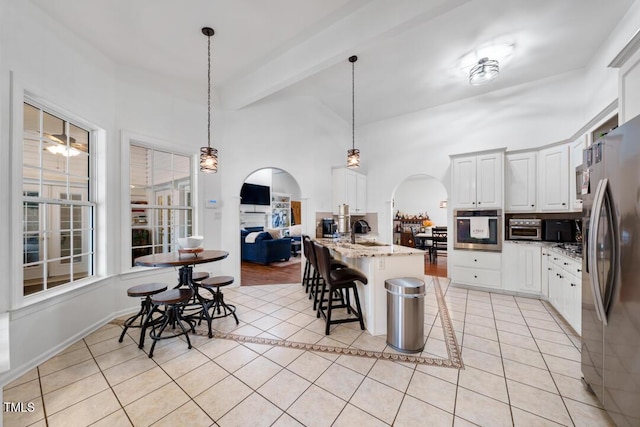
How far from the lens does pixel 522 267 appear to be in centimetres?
402


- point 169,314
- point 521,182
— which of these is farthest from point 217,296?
point 521,182

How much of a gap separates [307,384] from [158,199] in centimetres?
347

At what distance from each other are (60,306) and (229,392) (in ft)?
6.74

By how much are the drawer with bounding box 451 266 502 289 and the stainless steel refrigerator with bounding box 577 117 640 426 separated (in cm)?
265

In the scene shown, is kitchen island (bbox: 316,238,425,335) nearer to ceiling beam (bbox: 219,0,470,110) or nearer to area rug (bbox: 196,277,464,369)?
area rug (bbox: 196,277,464,369)

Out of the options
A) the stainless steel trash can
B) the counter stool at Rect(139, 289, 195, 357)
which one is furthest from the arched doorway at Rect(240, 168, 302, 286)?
the stainless steel trash can

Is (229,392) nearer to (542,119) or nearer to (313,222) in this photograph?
(313,222)

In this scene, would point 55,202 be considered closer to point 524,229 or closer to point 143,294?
point 143,294

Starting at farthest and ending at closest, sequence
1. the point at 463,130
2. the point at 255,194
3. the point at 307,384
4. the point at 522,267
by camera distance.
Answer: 1. the point at 255,194
2. the point at 463,130
3. the point at 522,267
4. the point at 307,384

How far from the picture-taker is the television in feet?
29.0

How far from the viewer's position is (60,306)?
2.53 metres

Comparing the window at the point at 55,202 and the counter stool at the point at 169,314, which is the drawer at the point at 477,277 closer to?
the counter stool at the point at 169,314

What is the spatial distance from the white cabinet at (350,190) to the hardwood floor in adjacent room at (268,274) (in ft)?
5.52

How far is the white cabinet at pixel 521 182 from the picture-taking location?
417 cm
